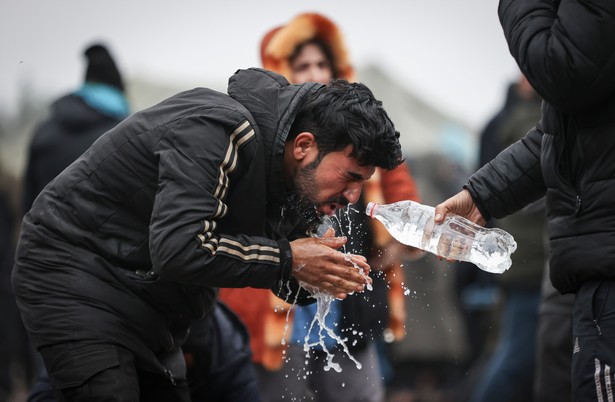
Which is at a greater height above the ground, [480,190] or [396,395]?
[480,190]

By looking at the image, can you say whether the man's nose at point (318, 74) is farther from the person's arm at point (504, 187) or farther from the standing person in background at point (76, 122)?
the person's arm at point (504, 187)

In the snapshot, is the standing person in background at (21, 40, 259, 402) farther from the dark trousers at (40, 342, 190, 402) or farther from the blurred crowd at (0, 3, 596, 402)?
the dark trousers at (40, 342, 190, 402)

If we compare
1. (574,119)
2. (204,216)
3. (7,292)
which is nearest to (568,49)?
(574,119)

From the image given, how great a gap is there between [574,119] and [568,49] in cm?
31

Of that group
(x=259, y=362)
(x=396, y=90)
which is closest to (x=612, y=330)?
(x=259, y=362)

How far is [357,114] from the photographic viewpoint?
13.0ft

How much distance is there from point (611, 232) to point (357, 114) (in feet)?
3.24

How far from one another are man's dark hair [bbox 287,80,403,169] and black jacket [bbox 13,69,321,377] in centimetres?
8

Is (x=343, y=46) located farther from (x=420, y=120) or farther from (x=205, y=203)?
(x=420, y=120)

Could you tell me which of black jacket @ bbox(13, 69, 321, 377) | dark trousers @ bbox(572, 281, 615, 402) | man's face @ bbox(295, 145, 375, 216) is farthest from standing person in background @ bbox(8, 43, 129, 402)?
dark trousers @ bbox(572, 281, 615, 402)

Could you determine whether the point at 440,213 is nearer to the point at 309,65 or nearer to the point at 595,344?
the point at 595,344

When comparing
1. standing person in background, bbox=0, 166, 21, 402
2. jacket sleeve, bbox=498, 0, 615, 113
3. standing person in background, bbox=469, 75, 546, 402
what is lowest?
standing person in background, bbox=0, 166, 21, 402

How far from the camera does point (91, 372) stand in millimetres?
3916

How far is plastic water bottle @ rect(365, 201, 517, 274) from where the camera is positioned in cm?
442
